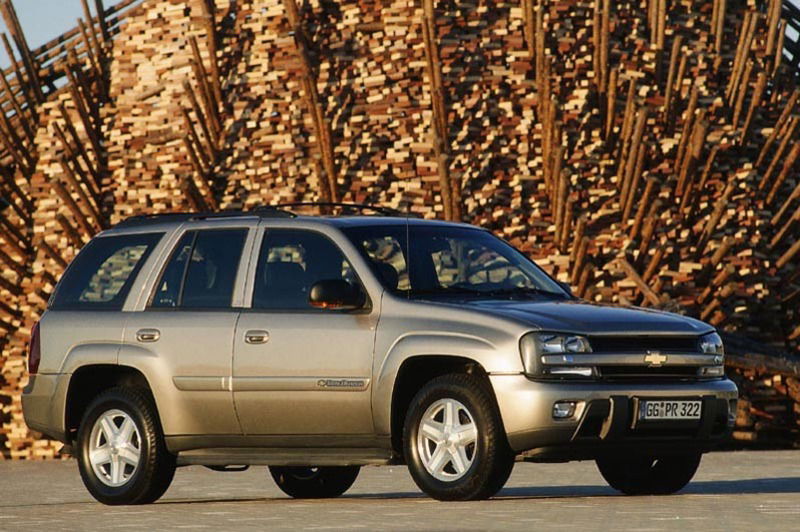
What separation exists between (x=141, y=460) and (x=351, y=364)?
5.97 ft

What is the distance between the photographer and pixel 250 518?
10.2 metres

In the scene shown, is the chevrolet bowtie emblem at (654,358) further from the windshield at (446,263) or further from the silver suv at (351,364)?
the windshield at (446,263)

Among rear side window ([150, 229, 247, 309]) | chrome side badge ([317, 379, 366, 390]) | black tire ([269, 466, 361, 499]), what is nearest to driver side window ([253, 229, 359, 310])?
rear side window ([150, 229, 247, 309])

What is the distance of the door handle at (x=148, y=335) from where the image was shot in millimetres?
11539

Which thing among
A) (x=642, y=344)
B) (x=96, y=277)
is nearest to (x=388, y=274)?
(x=642, y=344)

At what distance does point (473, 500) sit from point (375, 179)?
1508cm

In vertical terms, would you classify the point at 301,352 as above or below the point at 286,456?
above

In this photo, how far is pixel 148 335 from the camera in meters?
11.6

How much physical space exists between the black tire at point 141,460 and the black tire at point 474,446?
196cm

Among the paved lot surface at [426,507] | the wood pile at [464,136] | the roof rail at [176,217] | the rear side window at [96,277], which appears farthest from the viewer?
the wood pile at [464,136]

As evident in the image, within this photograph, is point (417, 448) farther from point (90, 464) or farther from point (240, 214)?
point (90, 464)

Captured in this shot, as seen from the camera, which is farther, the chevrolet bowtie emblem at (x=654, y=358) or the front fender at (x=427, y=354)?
the chevrolet bowtie emblem at (x=654, y=358)

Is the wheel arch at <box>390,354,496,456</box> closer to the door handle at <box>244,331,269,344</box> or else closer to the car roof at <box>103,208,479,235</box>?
the door handle at <box>244,331,269,344</box>

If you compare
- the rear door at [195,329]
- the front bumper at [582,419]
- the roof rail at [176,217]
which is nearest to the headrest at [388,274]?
the rear door at [195,329]
